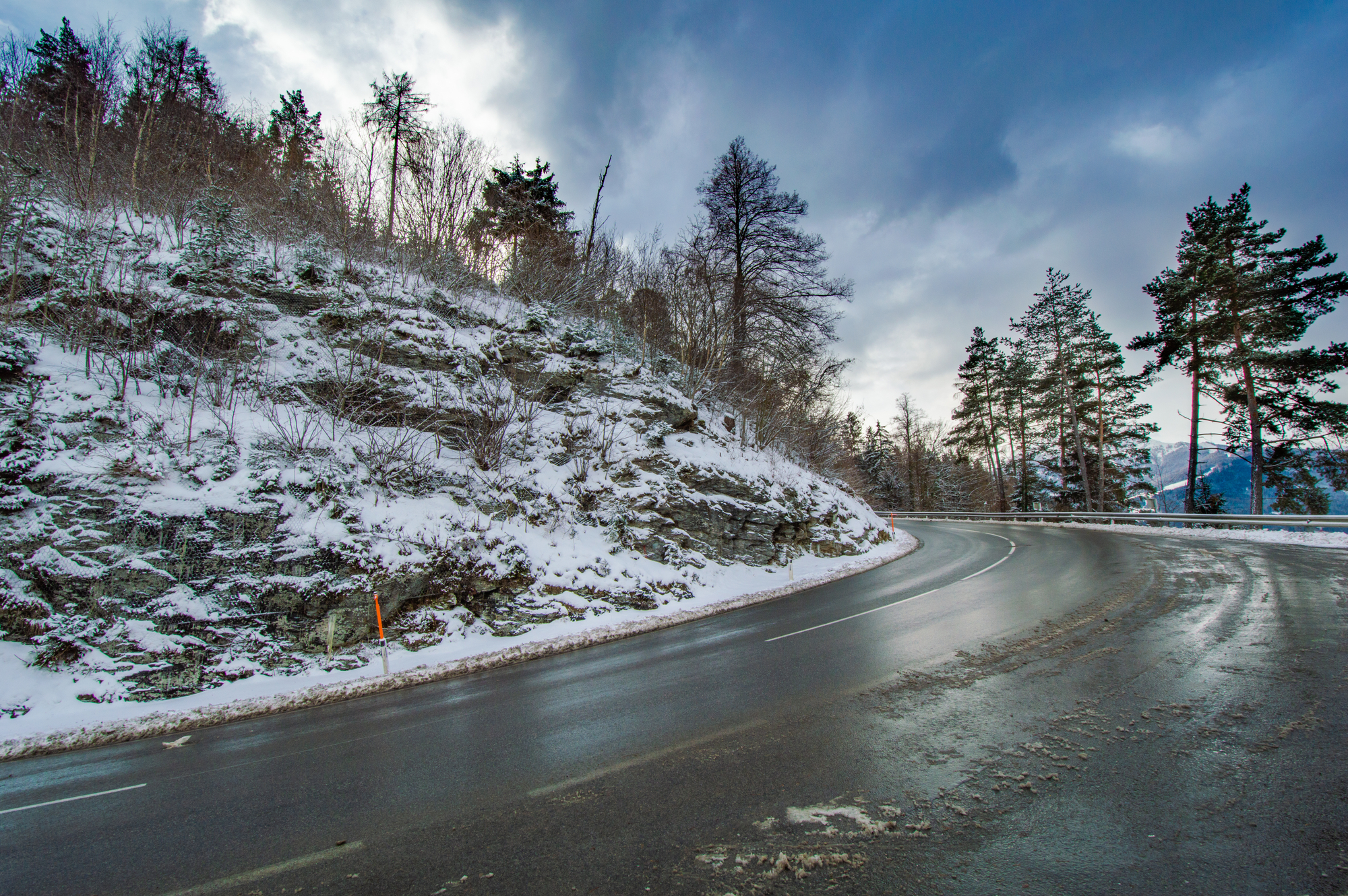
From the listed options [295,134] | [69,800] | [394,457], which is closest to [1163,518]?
[394,457]

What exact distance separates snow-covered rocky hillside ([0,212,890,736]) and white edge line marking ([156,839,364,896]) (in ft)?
16.5

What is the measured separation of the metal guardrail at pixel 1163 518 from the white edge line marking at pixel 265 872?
22526 millimetres

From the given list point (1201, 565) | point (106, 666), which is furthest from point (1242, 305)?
point (106, 666)

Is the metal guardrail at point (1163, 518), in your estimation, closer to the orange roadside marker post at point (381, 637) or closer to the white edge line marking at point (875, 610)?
the white edge line marking at point (875, 610)

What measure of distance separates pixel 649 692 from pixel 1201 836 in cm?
434

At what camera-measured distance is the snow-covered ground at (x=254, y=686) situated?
18.3 feet

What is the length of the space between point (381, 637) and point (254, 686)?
1516 millimetres

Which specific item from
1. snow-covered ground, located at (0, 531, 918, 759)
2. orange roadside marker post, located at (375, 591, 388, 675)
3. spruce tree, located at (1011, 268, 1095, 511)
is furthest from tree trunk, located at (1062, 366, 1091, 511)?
orange roadside marker post, located at (375, 591, 388, 675)

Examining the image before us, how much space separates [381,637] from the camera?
746 centimetres

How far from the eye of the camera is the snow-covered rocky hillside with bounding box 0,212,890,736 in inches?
272

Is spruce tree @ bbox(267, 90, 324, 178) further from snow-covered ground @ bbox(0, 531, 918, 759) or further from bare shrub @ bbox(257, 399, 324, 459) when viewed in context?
snow-covered ground @ bbox(0, 531, 918, 759)

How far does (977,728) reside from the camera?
4023 millimetres

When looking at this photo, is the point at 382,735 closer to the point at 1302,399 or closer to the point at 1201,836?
the point at 1201,836

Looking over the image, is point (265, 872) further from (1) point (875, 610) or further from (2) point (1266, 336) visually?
(2) point (1266, 336)
